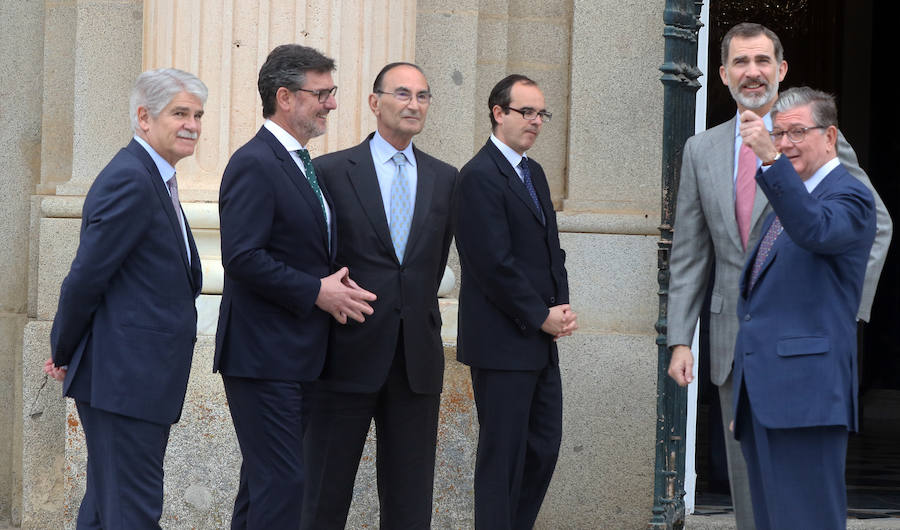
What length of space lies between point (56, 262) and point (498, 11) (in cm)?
246

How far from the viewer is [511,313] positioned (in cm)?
502

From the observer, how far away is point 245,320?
4359 mm

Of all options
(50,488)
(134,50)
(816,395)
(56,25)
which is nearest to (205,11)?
(134,50)

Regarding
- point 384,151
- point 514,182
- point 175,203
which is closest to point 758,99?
point 514,182

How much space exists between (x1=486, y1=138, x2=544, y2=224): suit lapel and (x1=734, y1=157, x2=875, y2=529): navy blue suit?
1.23m

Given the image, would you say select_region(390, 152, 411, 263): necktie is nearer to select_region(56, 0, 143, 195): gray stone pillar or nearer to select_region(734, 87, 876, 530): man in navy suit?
select_region(734, 87, 876, 530): man in navy suit

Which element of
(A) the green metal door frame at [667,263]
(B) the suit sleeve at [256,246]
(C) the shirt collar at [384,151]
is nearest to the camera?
(B) the suit sleeve at [256,246]

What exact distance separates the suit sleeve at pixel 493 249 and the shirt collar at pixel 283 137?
2.64 ft

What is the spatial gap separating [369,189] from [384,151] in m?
0.19

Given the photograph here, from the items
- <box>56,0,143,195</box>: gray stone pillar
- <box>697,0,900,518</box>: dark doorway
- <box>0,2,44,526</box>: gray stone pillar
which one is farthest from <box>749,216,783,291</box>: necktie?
<box>697,0,900,518</box>: dark doorway

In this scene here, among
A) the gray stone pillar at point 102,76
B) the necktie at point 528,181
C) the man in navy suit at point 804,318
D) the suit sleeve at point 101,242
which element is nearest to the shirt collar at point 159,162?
the suit sleeve at point 101,242

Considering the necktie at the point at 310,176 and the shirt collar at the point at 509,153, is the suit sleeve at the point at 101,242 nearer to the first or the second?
the necktie at the point at 310,176

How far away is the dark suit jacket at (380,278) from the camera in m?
4.65

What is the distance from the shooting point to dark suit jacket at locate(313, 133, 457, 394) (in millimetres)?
4648
